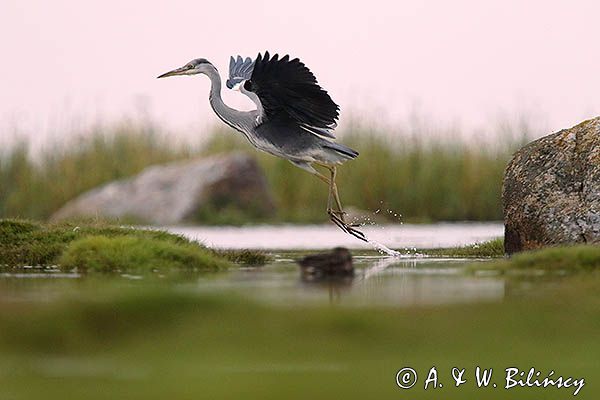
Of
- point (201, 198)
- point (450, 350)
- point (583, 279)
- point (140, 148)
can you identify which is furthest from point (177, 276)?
point (140, 148)

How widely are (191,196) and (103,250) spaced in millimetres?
11116

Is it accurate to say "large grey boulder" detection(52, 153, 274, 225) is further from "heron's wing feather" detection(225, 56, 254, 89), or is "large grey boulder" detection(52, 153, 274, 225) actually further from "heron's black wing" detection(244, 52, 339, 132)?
"heron's black wing" detection(244, 52, 339, 132)

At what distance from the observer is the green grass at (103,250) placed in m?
9.16

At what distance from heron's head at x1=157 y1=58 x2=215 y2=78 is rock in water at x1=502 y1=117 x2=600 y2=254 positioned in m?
2.95

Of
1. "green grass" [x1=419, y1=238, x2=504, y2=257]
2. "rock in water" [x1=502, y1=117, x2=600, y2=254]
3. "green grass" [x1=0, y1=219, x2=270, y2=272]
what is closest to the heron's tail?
"green grass" [x1=0, y1=219, x2=270, y2=272]

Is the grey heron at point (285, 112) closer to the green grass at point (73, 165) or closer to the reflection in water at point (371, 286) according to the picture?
→ the reflection in water at point (371, 286)

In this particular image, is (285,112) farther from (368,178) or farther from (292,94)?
(368,178)

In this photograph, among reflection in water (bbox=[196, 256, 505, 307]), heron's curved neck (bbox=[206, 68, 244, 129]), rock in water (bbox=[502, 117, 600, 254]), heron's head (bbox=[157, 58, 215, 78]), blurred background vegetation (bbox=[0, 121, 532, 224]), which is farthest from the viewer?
blurred background vegetation (bbox=[0, 121, 532, 224])

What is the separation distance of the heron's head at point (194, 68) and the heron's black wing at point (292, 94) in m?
0.98

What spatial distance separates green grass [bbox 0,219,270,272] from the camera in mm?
9164

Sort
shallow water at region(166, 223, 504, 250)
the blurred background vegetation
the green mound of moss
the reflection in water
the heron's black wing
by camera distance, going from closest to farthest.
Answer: the reflection in water
the green mound of moss
the heron's black wing
shallow water at region(166, 223, 504, 250)
the blurred background vegetation

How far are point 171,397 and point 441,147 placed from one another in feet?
54.2

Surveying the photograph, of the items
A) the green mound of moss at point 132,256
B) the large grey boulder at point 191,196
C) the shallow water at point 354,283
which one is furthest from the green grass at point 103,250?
the large grey boulder at point 191,196

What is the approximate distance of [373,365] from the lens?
211 inches
